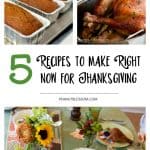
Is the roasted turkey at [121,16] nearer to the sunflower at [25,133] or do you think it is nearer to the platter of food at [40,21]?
the platter of food at [40,21]

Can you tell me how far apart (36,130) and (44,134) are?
2 centimetres

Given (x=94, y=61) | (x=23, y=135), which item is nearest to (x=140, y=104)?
(x=94, y=61)

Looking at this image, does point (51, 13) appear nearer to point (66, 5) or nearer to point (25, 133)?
point (66, 5)

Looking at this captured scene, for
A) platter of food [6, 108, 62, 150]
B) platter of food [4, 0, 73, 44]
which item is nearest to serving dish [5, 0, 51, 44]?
platter of food [4, 0, 73, 44]

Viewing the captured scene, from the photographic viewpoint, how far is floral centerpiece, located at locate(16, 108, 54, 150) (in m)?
0.66

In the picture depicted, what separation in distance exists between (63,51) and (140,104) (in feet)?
0.59

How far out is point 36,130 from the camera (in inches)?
26.3

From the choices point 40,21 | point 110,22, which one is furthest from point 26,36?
point 110,22

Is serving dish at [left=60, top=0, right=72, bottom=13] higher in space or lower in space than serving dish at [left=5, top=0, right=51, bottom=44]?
higher

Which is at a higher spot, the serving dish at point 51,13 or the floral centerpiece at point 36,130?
the serving dish at point 51,13

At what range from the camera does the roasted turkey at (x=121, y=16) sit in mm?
661

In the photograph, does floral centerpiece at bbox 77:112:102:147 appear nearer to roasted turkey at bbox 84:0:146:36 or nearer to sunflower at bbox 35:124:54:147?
sunflower at bbox 35:124:54:147

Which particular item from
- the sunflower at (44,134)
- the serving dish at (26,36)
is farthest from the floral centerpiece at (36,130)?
the serving dish at (26,36)

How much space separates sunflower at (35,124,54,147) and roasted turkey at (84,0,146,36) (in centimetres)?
21
